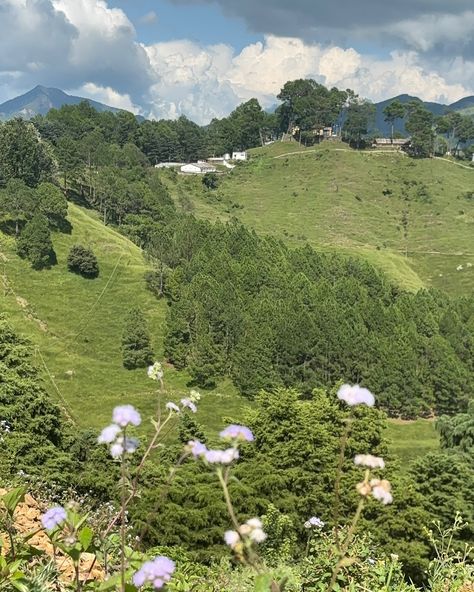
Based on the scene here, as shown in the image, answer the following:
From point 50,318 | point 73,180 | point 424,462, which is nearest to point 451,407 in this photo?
point 424,462

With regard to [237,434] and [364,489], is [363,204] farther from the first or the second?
[364,489]

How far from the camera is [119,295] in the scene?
230 ft

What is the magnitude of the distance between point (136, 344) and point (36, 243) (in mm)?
20088

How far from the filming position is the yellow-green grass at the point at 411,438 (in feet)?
172

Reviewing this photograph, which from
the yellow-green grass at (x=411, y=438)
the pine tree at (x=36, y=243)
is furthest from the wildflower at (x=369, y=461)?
the pine tree at (x=36, y=243)

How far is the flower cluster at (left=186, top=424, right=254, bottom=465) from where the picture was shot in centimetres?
250

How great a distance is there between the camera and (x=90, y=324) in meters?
64.6

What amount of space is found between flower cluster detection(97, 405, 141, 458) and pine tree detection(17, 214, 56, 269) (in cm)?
7043

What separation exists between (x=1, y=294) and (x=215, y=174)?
3141 inches

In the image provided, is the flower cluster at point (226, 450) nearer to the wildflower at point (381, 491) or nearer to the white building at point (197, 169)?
the wildflower at point (381, 491)

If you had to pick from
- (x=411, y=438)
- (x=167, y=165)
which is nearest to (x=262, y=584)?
(x=411, y=438)

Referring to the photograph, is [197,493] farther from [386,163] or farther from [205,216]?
[386,163]

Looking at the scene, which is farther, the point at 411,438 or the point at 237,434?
the point at 411,438

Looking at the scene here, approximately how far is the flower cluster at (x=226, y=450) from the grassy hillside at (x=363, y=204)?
8992 centimetres
